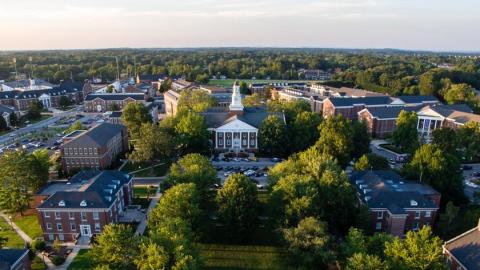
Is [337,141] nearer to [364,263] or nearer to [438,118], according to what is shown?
[364,263]

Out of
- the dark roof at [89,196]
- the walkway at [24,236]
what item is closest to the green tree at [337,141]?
the dark roof at [89,196]

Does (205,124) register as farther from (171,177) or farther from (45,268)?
(45,268)

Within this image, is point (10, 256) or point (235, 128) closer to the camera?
point (10, 256)

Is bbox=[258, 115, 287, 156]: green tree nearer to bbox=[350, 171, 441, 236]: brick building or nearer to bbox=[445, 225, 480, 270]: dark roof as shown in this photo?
bbox=[350, 171, 441, 236]: brick building

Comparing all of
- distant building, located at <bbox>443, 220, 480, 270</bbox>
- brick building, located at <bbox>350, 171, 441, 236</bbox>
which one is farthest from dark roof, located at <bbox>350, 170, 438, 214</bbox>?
distant building, located at <bbox>443, 220, 480, 270</bbox>

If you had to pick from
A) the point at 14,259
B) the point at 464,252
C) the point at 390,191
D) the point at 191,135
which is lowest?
the point at 14,259

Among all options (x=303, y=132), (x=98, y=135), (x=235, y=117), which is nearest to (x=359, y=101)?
(x=303, y=132)
